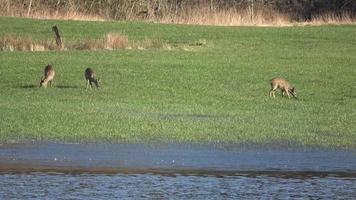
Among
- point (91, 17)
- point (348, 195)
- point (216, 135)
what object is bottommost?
point (348, 195)

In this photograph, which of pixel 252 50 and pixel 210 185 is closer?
pixel 210 185

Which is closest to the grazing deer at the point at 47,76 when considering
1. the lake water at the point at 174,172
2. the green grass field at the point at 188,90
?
the green grass field at the point at 188,90

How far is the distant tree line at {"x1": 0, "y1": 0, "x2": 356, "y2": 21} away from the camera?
55781 millimetres

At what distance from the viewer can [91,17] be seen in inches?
2080

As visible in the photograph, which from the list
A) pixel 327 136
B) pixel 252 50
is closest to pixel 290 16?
pixel 252 50

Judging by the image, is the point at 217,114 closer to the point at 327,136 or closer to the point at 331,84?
the point at 327,136

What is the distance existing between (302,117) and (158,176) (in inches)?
300

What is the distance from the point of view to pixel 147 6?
57688mm

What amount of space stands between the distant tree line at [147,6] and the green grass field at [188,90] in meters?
11.7

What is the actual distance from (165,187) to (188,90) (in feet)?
40.6

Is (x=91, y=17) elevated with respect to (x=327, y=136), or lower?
elevated

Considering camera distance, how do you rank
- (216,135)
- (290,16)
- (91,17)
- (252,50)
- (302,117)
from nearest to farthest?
1. (216,135)
2. (302,117)
3. (252,50)
4. (91,17)
5. (290,16)

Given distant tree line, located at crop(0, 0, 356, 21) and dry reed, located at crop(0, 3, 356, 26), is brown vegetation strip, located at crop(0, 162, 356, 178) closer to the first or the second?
dry reed, located at crop(0, 3, 356, 26)

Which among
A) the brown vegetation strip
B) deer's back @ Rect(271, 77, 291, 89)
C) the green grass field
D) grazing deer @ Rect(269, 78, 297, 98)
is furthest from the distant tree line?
the brown vegetation strip
